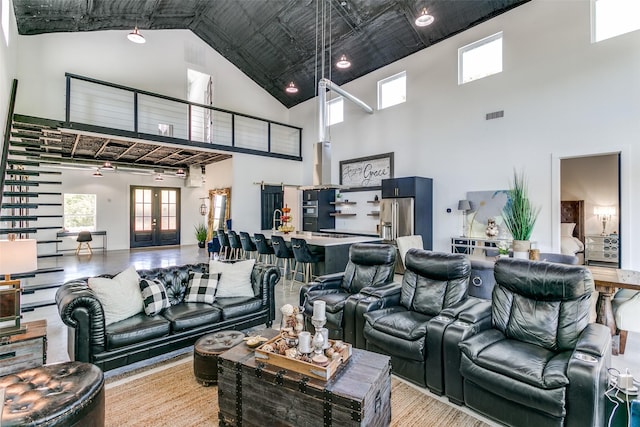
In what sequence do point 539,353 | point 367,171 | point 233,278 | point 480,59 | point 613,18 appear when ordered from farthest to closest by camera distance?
point 367,171
point 480,59
point 613,18
point 233,278
point 539,353

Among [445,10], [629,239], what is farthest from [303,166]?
[629,239]

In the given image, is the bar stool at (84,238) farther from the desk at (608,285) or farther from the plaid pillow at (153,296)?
the desk at (608,285)

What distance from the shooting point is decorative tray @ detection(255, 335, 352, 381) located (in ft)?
6.13

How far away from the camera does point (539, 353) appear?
2.23 m

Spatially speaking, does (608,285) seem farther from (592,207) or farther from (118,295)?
(592,207)

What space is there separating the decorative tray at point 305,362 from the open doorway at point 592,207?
7.95m

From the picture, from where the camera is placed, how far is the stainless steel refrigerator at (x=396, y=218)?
698 cm

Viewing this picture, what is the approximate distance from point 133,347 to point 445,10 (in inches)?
299

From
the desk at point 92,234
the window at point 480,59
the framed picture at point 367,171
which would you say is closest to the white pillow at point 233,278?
the framed picture at point 367,171

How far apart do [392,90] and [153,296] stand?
7392mm

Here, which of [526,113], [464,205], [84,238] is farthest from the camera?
[84,238]

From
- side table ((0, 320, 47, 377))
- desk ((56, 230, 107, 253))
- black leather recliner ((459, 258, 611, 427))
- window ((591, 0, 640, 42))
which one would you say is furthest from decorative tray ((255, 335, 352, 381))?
desk ((56, 230, 107, 253))

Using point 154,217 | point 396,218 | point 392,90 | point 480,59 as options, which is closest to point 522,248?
point 396,218

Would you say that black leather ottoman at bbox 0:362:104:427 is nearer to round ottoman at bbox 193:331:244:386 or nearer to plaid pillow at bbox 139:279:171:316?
round ottoman at bbox 193:331:244:386
